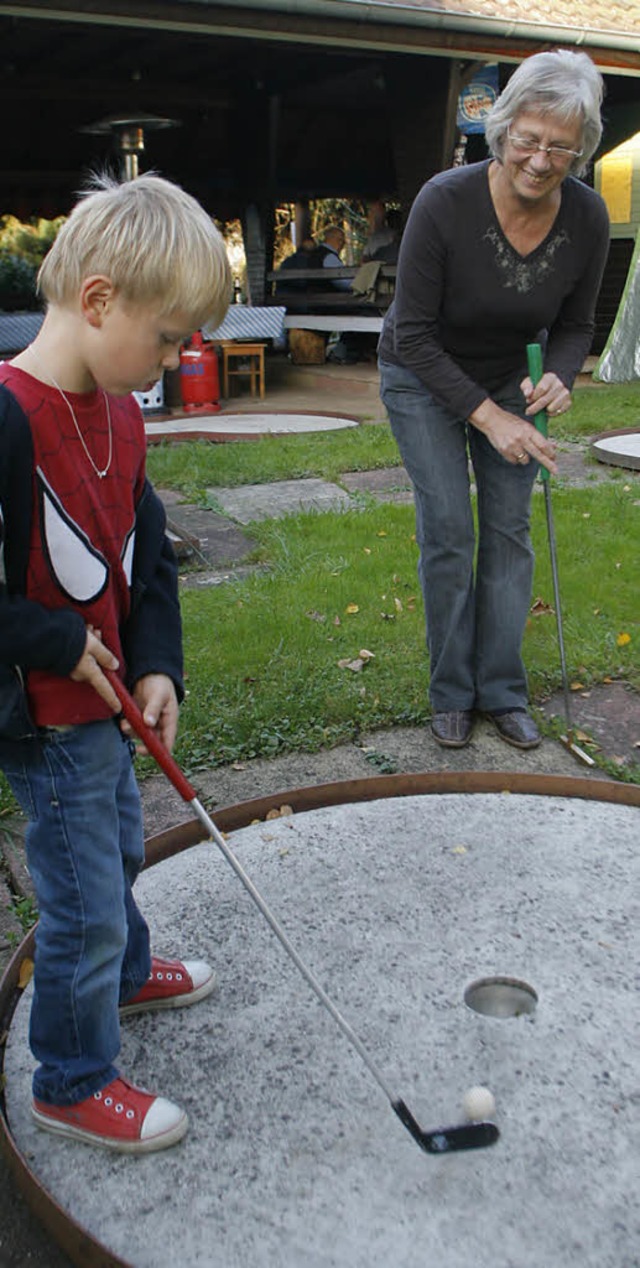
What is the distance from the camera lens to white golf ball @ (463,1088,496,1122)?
1697 mm

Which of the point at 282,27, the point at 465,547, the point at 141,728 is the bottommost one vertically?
Result: the point at 465,547

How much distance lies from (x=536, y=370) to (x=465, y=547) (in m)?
0.49

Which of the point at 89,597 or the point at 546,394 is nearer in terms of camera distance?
the point at 89,597

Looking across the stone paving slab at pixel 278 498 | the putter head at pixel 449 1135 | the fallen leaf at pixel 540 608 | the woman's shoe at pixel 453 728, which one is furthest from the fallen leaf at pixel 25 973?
the stone paving slab at pixel 278 498

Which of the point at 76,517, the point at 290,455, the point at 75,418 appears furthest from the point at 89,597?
the point at 290,455

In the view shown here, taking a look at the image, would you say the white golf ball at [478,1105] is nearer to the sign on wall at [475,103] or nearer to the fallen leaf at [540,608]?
the fallen leaf at [540,608]

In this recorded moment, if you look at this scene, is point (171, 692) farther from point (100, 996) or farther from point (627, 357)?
point (627, 357)

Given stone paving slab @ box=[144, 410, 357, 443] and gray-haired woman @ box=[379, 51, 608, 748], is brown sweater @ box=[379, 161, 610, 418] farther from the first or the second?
stone paving slab @ box=[144, 410, 357, 443]

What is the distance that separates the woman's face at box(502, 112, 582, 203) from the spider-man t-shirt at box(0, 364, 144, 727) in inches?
54.7

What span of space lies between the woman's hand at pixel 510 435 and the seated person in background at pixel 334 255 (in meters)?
11.0

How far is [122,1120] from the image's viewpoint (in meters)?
1.68

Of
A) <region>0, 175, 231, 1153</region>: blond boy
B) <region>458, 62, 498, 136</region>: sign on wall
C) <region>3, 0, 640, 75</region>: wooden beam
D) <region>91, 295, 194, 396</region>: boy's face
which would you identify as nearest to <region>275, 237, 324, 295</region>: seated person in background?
<region>458, 62, 498, 136</region>: sign on wall

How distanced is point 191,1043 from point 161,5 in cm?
776

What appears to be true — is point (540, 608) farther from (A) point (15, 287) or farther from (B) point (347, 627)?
(A) point (15, 287)
